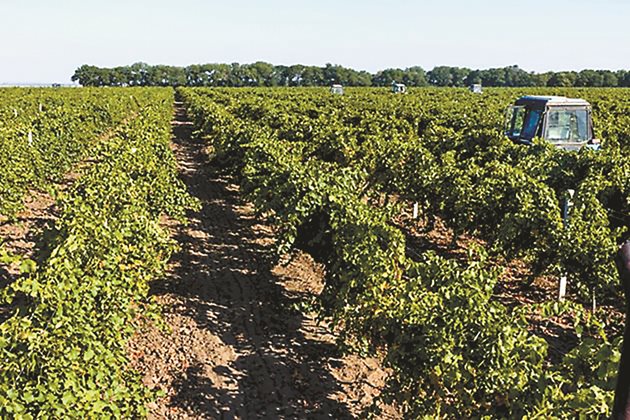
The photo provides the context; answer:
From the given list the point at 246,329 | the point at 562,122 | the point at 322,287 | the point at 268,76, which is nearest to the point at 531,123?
the point at 562,122

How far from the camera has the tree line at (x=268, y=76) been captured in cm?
11838

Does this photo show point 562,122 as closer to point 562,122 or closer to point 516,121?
point 562,122

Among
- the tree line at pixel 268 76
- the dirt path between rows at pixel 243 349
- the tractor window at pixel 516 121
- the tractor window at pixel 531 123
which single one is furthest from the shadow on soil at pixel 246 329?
the tree line at pixel 268 76

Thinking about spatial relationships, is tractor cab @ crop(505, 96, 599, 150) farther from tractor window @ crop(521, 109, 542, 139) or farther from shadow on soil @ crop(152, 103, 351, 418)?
shadow on soil @ crop(152, 103, 351, 418)

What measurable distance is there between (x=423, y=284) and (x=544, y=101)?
37.6 feet

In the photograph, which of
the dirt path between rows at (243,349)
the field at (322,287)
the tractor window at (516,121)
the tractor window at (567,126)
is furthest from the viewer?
the tractor window at (516,121)

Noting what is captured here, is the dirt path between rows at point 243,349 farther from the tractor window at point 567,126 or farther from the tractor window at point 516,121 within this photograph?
the tractor window at point 516,121

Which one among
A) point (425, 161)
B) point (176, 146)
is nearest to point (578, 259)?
point (425, 161)

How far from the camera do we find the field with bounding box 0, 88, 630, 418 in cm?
423

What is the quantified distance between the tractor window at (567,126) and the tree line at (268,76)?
101409 mm

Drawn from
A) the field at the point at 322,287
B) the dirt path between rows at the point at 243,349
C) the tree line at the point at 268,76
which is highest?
the tree line at the point at 268,76

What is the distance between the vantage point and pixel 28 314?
4.56 m

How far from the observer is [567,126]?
15.5 meters

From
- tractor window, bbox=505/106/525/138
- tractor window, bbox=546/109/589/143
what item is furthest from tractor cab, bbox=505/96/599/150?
tractor window, bbox=505/106/525/138
